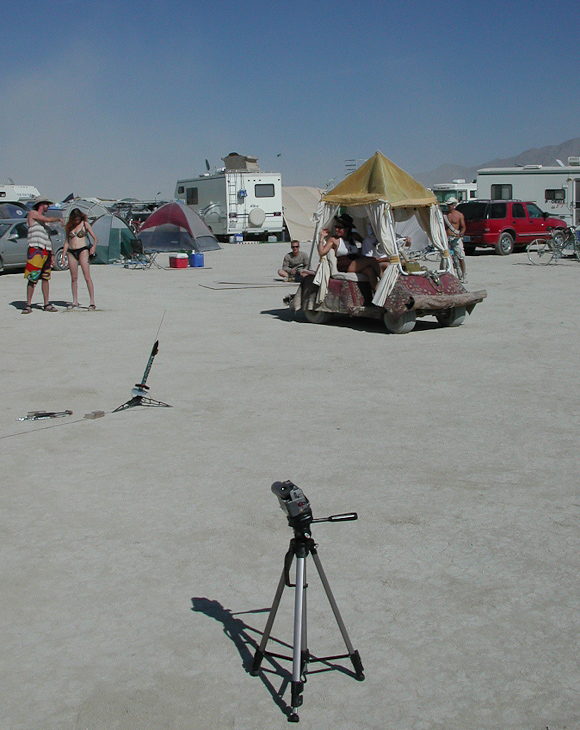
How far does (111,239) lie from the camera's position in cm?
2456

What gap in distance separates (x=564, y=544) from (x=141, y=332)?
314 inches

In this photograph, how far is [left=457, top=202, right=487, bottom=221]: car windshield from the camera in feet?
81.3

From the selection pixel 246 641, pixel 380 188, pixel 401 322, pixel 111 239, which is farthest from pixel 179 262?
pixel 246 641

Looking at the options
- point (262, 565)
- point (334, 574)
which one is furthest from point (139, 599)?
point (334, 574)

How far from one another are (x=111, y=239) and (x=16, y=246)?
416 centimetres

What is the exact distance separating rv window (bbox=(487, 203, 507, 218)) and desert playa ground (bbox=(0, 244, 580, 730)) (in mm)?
16171

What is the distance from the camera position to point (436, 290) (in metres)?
11.2

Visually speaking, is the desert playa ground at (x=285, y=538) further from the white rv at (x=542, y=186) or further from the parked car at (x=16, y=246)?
the white rv at (x=542, y=186)

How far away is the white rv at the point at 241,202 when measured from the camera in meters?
31.9

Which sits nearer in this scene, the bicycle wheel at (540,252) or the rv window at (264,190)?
the bicycle wheel at (540,252)

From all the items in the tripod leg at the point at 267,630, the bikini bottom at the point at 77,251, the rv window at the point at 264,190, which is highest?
the rv window at the point at 264,190

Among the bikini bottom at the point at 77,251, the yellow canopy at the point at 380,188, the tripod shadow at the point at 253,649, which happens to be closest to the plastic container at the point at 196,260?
the bikini bottom at the point at 77,251

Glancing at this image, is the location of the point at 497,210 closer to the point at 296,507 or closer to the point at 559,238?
the point at 559,238

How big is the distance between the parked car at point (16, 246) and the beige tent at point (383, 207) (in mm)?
11024
